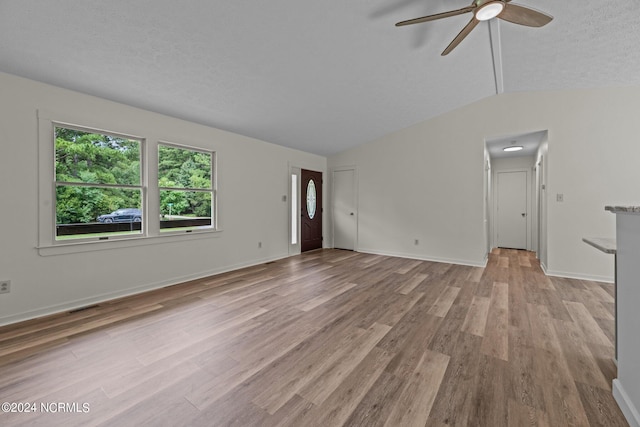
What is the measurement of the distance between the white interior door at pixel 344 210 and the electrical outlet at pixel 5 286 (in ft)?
18.5

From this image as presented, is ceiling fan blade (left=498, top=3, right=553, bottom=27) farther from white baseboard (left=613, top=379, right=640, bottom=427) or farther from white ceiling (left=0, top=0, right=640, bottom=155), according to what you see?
white baseboard (left=613, top=379, right=640, bottom=427)

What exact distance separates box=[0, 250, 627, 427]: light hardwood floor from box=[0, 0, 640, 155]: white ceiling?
254 cm

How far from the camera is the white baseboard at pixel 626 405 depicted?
4.64 feet

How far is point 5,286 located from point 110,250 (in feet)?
2.92

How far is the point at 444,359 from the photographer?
2.10 meters

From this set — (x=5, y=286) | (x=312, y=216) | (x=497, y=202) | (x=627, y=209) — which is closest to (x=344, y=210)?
(x=312, y=216)

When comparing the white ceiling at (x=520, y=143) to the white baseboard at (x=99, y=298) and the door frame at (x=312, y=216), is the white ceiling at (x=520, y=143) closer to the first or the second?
the door frame at (x=312, y=216)

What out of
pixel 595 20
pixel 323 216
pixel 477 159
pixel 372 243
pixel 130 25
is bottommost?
pixel 372 243

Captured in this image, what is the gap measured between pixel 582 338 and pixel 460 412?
173 cm

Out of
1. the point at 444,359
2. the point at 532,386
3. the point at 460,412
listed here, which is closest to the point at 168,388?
the point at 460,412

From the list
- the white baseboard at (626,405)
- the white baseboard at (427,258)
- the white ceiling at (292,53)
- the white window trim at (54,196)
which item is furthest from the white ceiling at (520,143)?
the white window trim at (54,196)

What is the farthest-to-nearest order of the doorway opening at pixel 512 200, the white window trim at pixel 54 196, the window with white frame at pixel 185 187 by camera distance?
the doorway opening at pixel 512 200, the window with white frame at pixel 185 187, the white window trim at pixel 54 196

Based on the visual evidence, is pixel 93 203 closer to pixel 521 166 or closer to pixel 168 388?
pixel 168 388

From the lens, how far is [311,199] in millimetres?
6789
